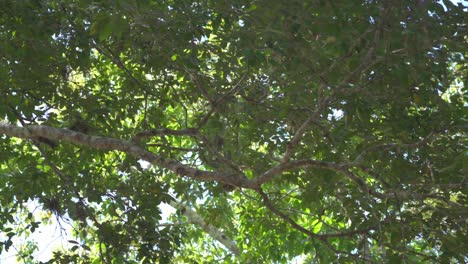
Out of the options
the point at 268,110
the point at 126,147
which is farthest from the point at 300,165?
the point at 268,110

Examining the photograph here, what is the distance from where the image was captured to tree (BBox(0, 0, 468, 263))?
12.9ft

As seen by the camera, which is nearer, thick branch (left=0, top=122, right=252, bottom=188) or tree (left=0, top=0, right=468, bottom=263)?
tree (left=0, top=0, right=468, bottom=263)

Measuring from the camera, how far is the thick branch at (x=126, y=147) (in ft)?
13.8

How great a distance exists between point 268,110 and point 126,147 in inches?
55.4

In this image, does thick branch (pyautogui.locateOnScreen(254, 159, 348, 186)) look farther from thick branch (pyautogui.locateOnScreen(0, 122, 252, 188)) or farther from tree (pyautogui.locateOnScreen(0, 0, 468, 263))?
thick branch (pyautogui.locateOnScreen(0, 122, 252, 188))

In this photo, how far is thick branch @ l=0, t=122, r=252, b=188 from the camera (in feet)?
13.8

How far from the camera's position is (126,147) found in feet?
14.4

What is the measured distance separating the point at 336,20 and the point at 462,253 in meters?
1.83

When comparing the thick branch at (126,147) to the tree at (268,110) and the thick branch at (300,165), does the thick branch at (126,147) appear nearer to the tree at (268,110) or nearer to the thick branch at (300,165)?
the tree at (268,110)

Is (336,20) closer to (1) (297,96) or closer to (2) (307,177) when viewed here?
(1) (297,96)

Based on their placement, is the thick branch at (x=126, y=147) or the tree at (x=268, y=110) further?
the thick branch at (x=126, y=147)

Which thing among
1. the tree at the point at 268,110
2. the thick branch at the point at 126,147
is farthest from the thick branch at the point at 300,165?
the thick branch at the point at 126,147

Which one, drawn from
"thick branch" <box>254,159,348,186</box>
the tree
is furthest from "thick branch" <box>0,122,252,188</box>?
"thick branch" <box>254,159,348,186</box>

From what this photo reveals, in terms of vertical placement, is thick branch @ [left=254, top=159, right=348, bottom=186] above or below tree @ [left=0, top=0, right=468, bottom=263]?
below
